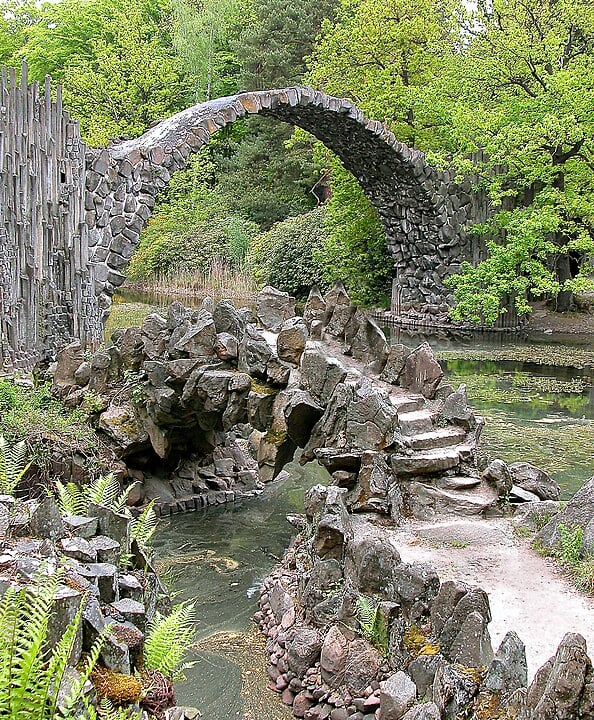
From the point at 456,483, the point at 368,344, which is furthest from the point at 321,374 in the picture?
the point at 456,483

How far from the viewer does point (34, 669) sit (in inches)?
98.3

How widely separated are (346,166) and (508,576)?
1632 cm

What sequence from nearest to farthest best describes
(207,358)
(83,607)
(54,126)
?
(83,607), (207,358), (54,126)

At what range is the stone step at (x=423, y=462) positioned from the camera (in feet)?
23.3

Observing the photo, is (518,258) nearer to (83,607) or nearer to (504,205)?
(504,205)

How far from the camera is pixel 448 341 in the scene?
64.3 feet

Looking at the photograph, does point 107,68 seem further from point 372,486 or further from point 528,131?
point 372,486

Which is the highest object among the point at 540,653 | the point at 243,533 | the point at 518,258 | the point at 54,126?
the point at 54,126

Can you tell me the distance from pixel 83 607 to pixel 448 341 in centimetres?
1711

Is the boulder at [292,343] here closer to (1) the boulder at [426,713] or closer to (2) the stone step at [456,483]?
(2) the stone step at [456,483]

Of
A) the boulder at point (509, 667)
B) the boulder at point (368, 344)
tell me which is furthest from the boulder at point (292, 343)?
the boulder at point (509, 667)

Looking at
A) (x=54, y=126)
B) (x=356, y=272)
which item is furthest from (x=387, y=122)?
(x=54, y=126)

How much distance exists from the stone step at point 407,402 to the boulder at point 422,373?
17cm

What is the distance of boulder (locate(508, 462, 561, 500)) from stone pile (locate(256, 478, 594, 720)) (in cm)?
175
